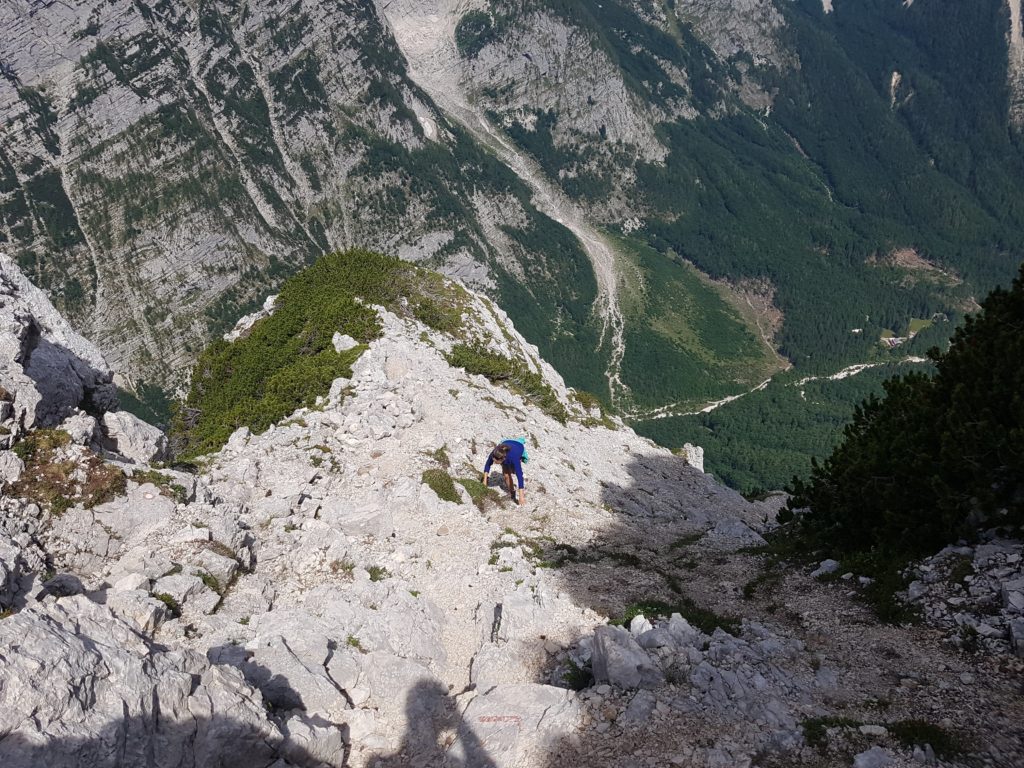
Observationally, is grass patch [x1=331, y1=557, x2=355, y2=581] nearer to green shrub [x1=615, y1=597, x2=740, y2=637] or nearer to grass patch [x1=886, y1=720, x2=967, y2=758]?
green shrub [x1=615, y1=597, x2=740, y2=637]

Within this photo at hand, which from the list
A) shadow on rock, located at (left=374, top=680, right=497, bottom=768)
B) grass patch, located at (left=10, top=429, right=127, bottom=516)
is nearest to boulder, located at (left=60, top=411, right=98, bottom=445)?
grass patch, located at (left=10, top=429, right=127, bottom=516)

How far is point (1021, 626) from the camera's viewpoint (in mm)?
14062

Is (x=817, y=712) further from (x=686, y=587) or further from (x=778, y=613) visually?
(x=686, y=587)

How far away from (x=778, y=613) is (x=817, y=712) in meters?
5.81

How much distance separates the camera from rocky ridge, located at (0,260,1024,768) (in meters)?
11.8

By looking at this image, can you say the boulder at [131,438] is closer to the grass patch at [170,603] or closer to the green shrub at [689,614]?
the grass patch at [170,603]

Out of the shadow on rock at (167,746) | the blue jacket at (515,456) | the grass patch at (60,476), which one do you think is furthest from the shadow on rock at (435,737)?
the blue jacket at (515,456)

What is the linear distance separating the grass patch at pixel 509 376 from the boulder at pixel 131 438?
22010 millimetres

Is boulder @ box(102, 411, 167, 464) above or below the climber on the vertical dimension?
above

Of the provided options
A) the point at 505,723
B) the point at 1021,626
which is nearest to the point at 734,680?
the point at 505,723

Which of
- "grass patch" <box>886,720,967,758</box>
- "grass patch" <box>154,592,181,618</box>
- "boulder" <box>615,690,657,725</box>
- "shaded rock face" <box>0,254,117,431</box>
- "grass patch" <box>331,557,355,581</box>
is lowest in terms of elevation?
"grass patch" <box>886,720,967,758</box>

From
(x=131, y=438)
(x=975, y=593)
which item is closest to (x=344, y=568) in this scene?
(x=131, y=438)

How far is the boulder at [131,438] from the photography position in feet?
89.4

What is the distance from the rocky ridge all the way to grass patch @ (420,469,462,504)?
0.23 metres
